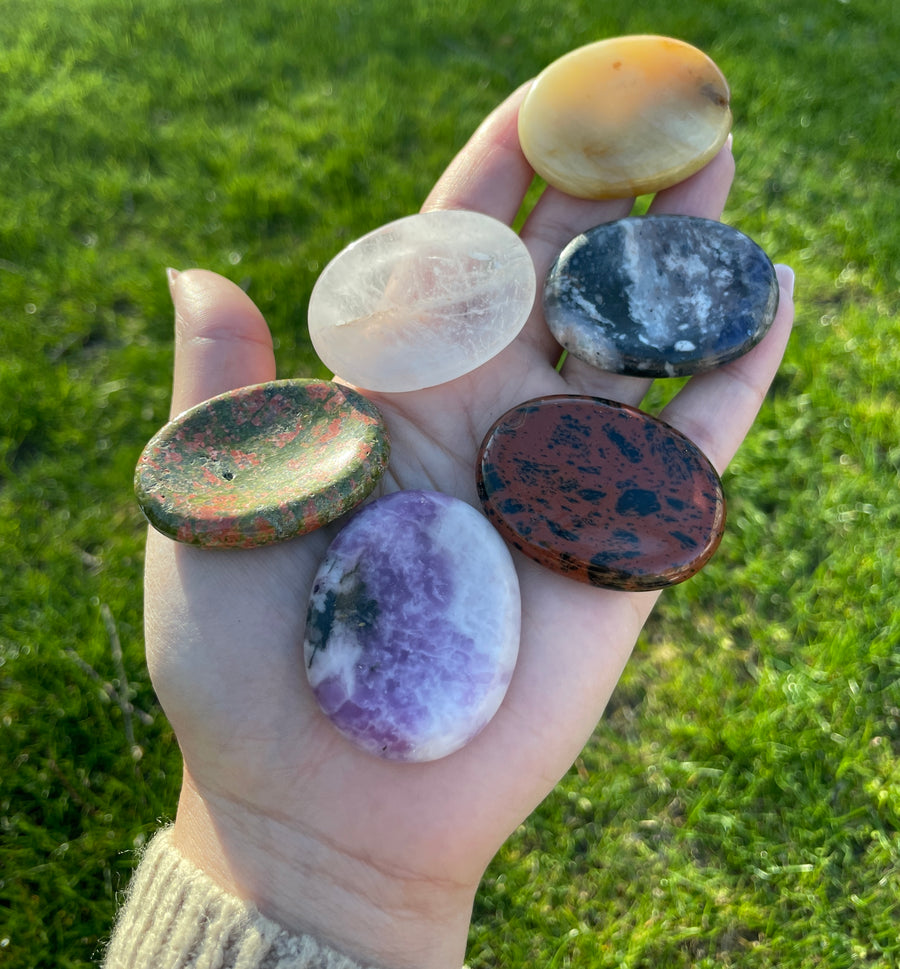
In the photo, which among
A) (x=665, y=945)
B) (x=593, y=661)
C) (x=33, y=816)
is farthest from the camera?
(x=33, y=816)

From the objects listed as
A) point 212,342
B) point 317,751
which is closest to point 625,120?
point 212,342

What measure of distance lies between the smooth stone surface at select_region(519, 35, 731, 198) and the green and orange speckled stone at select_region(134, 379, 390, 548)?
0.89 meters

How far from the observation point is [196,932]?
4.68 feet

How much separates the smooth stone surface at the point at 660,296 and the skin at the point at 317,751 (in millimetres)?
490

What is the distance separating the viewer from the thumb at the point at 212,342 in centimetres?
178

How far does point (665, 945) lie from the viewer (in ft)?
6.00

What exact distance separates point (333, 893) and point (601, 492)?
0.93m

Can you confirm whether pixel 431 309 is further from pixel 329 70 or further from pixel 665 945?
pixel 329 70

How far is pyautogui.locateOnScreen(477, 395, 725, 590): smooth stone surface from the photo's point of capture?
159cm

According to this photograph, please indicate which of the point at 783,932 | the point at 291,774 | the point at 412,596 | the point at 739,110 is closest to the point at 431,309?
the point at 412,596

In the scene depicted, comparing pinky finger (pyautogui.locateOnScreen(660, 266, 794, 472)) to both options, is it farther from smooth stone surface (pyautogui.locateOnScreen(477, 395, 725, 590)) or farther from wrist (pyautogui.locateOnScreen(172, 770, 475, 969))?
wrist (pyautogui.locateOnScreen(172, 770, 475, 969))

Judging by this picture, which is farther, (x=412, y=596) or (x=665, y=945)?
(x=665, y=945)

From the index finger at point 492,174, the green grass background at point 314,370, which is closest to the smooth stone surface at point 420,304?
the index finger at point 492,174

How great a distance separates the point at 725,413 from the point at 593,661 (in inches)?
27.4
